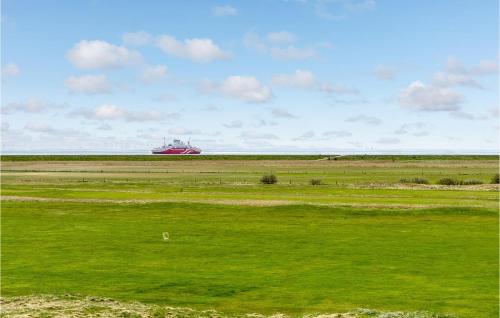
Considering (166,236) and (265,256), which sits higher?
(166,236)

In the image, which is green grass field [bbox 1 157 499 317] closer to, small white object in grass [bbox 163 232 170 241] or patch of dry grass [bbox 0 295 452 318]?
small white object in grass [bbox 163 232 170 241]

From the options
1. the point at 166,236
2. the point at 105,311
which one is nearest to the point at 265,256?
the point at 166,236

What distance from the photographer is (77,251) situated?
27453 millimetres

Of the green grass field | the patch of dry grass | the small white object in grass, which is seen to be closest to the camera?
the patch of dry grass

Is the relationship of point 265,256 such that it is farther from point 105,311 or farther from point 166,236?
point 105,311

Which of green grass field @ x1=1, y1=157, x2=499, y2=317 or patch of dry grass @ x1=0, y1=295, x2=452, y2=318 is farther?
green grass field @ x1=1, y1=157, x2=499, y2=317

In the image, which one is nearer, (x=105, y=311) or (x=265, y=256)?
(x=105, y=311)

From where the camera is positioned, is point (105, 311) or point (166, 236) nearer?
point (105, 311)

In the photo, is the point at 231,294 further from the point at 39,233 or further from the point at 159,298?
the point at 39,233

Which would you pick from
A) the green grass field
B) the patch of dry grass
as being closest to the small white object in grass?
the green grass field

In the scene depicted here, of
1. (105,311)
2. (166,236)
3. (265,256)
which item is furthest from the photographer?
(166,236)

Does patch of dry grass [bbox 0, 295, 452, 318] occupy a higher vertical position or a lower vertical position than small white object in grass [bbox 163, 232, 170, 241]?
lower

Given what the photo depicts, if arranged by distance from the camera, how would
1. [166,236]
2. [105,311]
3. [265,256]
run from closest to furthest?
1. [105,311]
2. [265,256]
3. [166,236]

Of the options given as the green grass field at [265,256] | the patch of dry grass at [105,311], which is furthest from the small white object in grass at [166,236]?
the patch of dry grass at [105,311]
